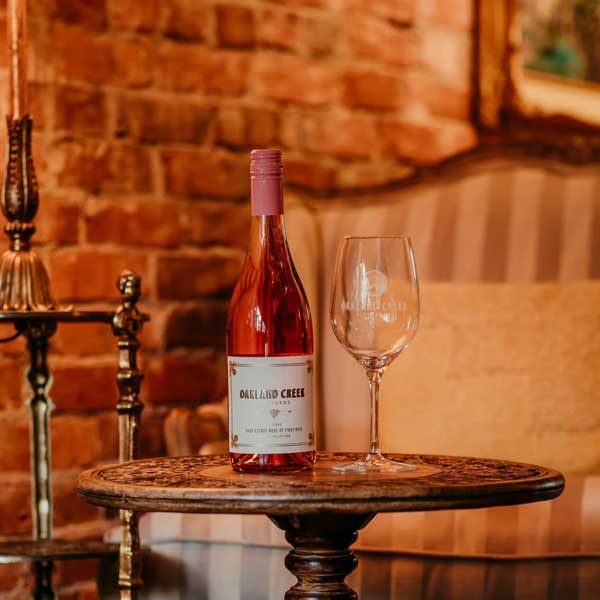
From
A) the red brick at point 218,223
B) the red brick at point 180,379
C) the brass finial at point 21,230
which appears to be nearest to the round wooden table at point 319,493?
the brass finial at point 21,230

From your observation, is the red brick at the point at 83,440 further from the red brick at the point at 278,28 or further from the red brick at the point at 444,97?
the red brick at the point at 444,97

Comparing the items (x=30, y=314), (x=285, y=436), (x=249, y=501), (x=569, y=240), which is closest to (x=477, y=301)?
(x=569, y=240)

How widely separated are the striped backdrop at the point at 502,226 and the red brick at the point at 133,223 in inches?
10.7

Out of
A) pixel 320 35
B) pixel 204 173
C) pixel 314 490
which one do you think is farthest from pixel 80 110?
pixel 314 490

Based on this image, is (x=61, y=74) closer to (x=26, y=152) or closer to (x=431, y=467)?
(x=26, y=152)

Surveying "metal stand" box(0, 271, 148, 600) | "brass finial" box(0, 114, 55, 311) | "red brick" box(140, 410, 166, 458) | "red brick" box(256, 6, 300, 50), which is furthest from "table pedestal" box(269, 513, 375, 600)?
"red brick" box(256, 6, 300, 50)

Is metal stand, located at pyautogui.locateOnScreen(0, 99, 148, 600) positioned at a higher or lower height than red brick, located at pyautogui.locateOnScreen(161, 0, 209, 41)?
lower

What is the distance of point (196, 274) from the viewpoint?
2.32m

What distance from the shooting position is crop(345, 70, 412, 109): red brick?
260cm

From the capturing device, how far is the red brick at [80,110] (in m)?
2.09

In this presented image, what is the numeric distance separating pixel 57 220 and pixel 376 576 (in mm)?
781

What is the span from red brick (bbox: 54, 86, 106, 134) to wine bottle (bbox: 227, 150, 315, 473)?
35.5 inches

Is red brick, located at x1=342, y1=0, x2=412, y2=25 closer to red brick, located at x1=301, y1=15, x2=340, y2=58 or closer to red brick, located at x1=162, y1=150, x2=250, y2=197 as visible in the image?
red brick, located at x1=301, y1=15, x2=340, y2=58

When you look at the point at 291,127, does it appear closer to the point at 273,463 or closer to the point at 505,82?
the point at 505,82
